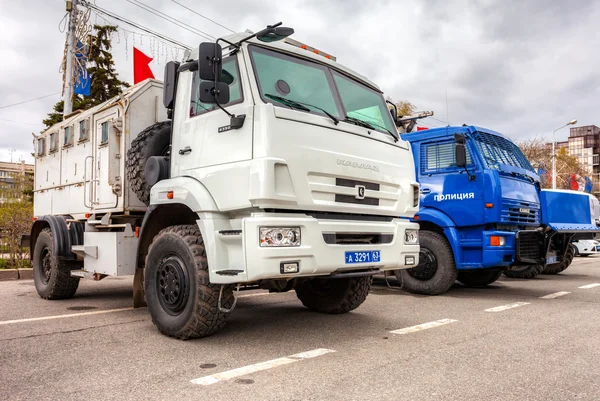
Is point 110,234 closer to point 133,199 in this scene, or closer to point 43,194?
point 133,199

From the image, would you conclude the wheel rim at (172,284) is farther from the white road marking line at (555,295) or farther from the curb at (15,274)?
the curb at (15,274)

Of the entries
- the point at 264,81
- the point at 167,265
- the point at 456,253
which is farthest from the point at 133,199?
the point at 456,253

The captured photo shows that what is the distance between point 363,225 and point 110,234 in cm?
320

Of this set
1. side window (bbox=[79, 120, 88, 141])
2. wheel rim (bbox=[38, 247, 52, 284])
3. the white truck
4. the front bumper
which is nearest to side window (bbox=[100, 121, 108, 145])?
the white truck

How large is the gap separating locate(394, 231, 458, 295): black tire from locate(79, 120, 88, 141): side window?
5.19m

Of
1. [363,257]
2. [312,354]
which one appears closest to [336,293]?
[363,257]

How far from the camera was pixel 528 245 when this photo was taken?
27.6 ft

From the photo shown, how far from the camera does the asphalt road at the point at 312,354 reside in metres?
3.53

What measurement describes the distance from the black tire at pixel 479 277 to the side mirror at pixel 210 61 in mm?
6908

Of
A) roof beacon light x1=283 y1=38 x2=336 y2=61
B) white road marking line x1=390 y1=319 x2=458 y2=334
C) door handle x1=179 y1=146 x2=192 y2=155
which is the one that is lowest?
white road marking line x1=390 y1=319 x2=458 y2=334

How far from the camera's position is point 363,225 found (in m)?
5.05

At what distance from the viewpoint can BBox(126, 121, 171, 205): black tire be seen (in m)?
5.88

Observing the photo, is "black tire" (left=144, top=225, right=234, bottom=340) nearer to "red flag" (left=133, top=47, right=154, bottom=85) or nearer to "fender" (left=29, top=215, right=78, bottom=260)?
"fender" (left=29, top=215, right=78, bottom=260)

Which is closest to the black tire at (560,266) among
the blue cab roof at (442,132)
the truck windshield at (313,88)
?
the blue cab roof at (442,132)
